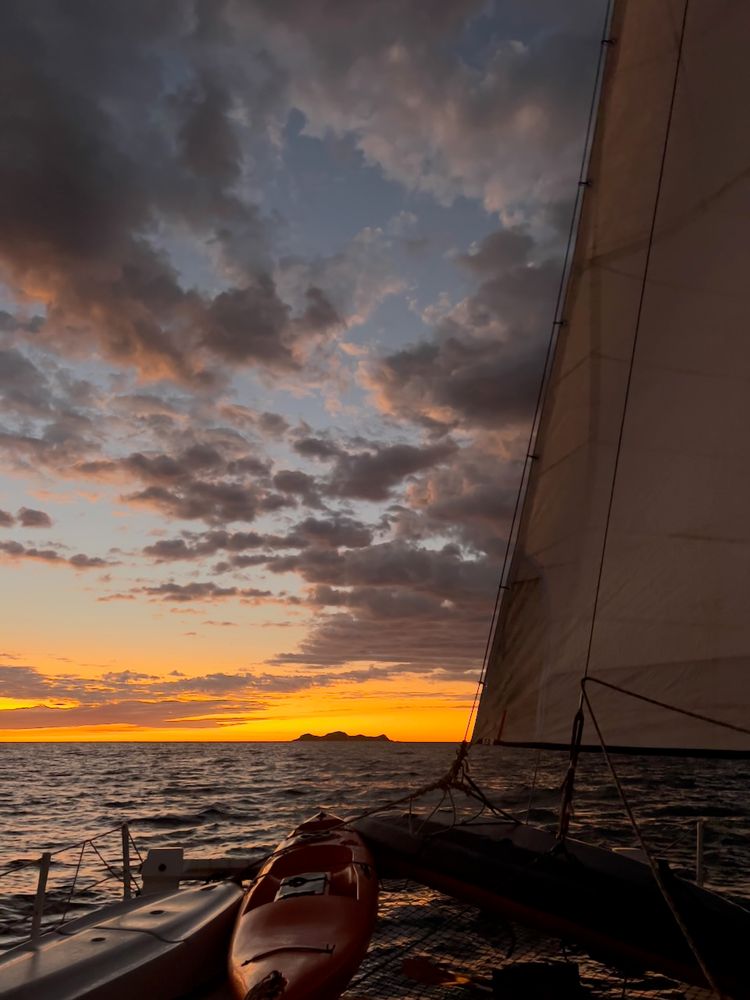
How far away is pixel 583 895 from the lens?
747cm

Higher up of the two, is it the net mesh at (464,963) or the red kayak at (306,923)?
the red kayak at (306,923)

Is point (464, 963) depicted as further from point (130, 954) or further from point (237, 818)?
point (237, 818)

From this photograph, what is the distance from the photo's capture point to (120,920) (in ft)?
27.0

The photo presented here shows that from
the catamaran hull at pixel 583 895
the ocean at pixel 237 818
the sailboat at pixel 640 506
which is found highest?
the sailboat at pixel 640 506

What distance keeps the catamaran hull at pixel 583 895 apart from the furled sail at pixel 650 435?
54.5 inches

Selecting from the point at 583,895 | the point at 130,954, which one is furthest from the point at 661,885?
the point at 130,954

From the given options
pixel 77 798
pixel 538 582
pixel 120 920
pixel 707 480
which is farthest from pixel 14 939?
pixel 77 798

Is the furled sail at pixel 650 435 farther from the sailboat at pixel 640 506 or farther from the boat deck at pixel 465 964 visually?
the boat deck at pixel 465 964

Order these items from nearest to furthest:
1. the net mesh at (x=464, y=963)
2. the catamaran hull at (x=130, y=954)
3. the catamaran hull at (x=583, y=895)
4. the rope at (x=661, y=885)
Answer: the rope at (x=661, y=885), the catamaran hull at (x=130, y=954), the catamaran hull at (x=583, y=895), the net mesh at (x=464, y=963)

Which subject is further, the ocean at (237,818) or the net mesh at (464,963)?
the ocean at (237,818)

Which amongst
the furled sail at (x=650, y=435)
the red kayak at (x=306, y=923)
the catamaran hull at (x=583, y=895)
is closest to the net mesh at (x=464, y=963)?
the catamaran hull at (x=583, y=895)

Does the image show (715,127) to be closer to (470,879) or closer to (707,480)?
(707,480)

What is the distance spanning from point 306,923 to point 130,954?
5.41 feet

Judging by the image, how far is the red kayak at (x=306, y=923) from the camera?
605cm
